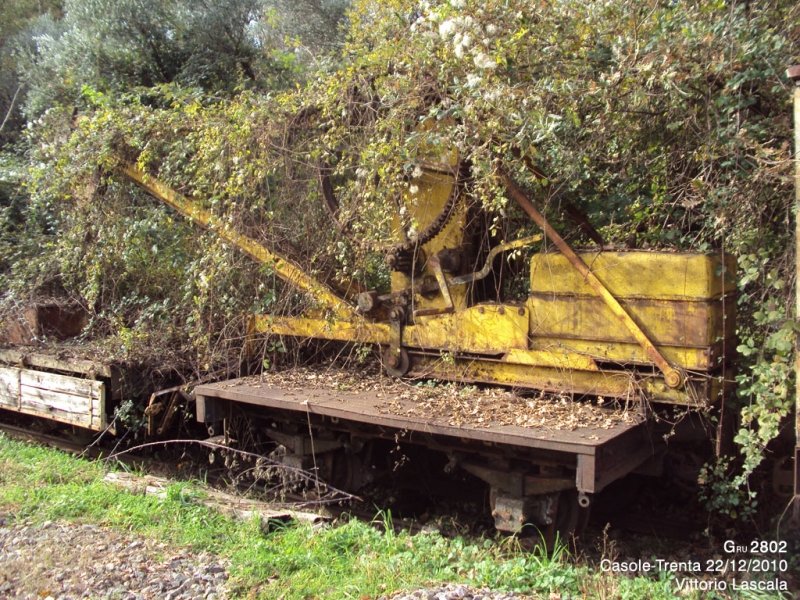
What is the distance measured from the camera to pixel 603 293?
4.88m

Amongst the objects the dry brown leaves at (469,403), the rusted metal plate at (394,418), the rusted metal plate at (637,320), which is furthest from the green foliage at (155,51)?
the rusted metal plate at (637,320)

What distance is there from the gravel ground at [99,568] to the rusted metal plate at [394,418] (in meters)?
1.34

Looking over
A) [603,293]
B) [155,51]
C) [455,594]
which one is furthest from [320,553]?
[155,51]

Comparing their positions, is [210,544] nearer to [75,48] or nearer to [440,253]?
[440,253]

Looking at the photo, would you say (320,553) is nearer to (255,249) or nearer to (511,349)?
(511,349)

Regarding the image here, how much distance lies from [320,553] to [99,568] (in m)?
1.42

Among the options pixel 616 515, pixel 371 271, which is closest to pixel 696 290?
pixel 616 515

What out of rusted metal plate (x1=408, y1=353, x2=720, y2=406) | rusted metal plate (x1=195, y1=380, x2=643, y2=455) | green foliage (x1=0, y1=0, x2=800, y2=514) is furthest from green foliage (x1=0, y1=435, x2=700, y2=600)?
green foliage (x1=0, y1=0, x2=800, y2=514)

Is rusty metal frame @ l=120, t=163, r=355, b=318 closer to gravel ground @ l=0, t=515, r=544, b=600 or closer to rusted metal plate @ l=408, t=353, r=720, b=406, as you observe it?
rusted metal plate @ l=408, t=353, r=720, b=406

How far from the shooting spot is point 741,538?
5.53 m

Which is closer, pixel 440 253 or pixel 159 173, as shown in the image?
pixel 440 253

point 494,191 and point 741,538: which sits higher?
point 494,191

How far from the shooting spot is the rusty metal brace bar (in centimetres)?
467

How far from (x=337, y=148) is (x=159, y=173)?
8.58 ft
